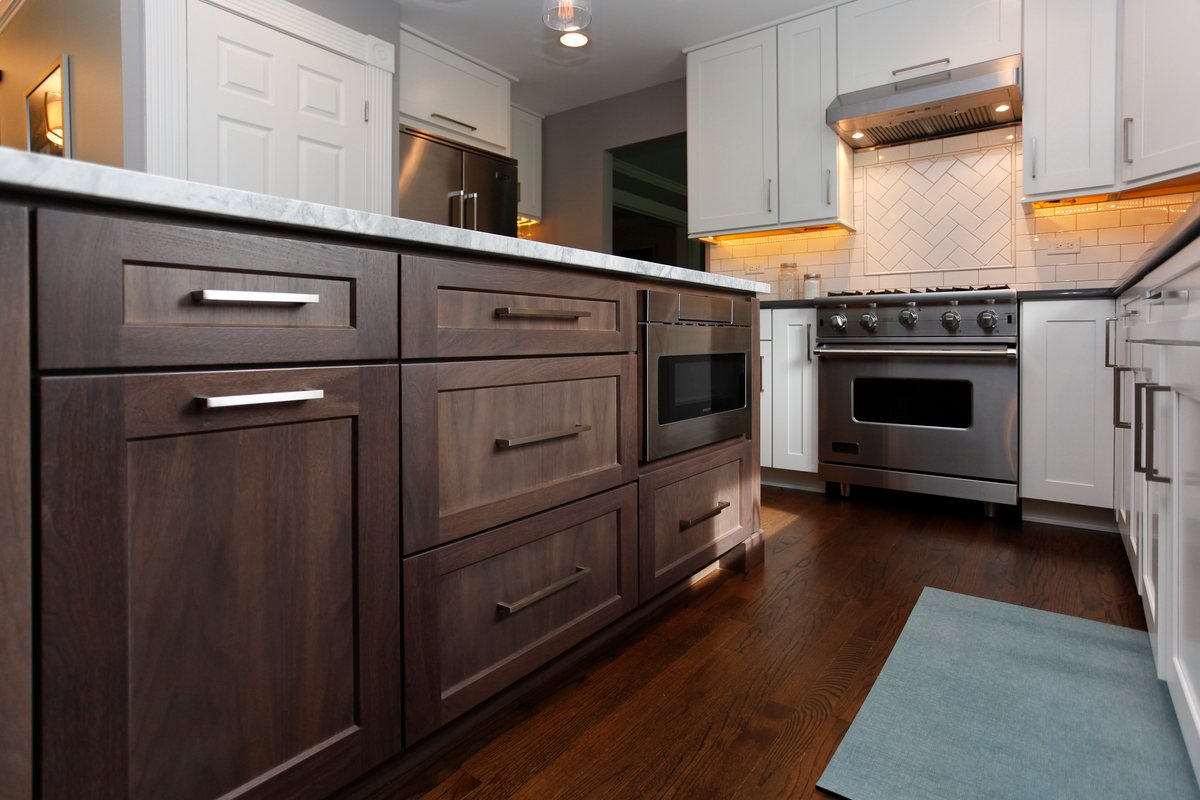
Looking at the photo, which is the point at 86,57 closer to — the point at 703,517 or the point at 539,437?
the point at 539,437

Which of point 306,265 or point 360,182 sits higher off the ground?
point 360,182

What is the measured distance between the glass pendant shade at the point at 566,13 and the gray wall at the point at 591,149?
2163 mm

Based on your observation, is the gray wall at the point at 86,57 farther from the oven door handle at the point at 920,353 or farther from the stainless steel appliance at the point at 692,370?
the oven door handle at the point at 920,353

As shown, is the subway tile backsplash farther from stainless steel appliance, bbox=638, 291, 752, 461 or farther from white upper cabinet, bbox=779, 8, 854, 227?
stainless steel appliance, bbox=638, 291, 752, 461

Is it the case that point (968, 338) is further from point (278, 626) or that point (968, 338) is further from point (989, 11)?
point (278, 626)

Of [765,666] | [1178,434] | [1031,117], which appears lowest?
[765,666]

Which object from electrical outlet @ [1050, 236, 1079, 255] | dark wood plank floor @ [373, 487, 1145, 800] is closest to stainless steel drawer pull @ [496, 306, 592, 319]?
dark wood plank floor @ [373, 487, 1145, 800]

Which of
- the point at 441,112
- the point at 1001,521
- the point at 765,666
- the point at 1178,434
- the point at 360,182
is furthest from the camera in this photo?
the point at 441,112

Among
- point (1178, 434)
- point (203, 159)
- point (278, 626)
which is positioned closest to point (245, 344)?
point (278, 626)

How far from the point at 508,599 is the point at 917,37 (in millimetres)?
3228

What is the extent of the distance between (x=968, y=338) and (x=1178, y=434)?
1716mm

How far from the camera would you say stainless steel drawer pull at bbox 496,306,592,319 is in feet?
3.90

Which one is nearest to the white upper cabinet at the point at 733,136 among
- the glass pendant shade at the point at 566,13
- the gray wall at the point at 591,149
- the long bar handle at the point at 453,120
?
the gray wall at the point at 591,149

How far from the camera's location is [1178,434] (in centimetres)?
112
